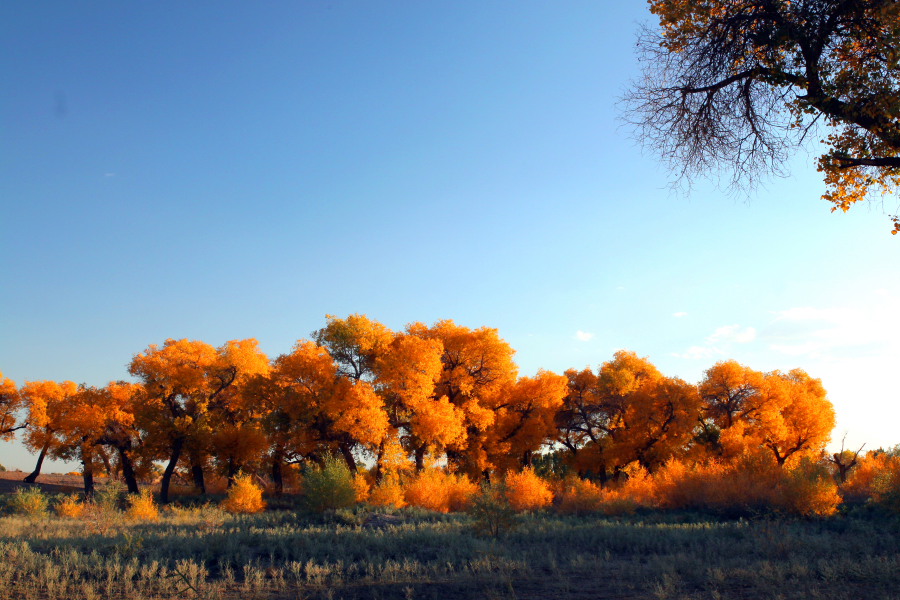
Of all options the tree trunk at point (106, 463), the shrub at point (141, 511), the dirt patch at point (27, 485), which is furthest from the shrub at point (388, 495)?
the dirt patch at point (27, 485)

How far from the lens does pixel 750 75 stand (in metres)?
9.75

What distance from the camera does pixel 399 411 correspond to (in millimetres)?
33781

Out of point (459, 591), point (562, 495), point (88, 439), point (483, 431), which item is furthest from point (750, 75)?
point (88, 439)

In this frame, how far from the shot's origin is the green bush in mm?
22953

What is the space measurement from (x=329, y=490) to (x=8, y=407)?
1368 inches

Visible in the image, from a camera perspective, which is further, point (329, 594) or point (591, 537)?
point (591, 537)

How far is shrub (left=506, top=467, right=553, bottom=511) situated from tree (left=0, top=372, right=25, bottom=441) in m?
38.1

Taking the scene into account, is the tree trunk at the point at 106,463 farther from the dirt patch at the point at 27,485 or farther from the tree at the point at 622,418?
the tree at the point at 622,418

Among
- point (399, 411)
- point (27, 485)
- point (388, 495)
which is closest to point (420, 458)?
point (399, 411)

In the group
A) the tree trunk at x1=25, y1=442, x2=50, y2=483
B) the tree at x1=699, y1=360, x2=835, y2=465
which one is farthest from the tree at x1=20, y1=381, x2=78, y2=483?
the tree at x1=699, y1=360, x2=835, y2=465

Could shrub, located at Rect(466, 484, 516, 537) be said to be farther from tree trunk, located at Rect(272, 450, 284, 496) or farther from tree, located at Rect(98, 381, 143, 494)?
tree, located at Rect(98, 381, 143, 494)

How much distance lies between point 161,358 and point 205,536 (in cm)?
2317

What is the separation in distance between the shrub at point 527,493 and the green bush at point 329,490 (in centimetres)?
736

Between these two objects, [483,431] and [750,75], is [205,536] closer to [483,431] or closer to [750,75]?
[750,75]
